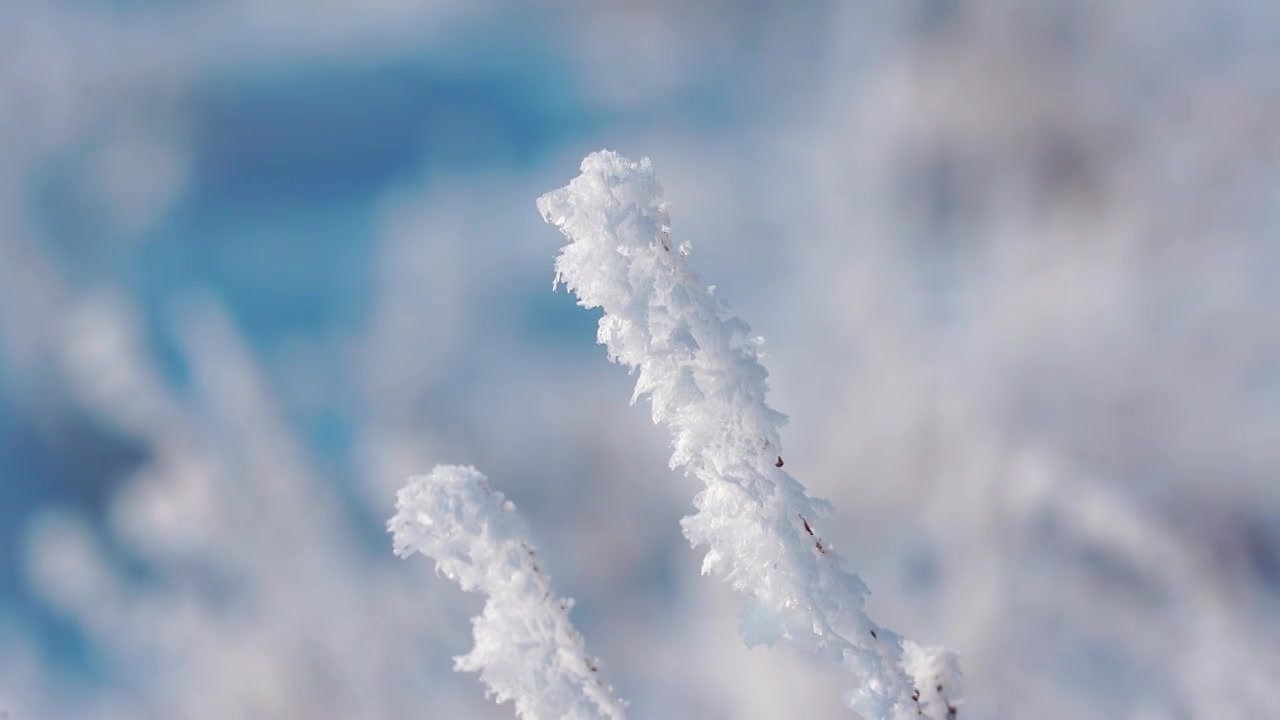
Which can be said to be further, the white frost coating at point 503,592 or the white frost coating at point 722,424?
the white frost coating at point 722,424

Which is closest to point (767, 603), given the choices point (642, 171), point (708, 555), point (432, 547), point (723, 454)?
point (708, 555)

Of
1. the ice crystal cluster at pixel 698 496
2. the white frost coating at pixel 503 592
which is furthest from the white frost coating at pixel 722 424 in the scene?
the white frost coating at pixel 503 592

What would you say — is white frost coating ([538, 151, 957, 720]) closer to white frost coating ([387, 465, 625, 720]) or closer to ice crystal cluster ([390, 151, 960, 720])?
ice crystal cluster ([390, 151, 960, 720])

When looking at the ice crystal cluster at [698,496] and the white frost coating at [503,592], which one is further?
the ice crystal cluster at [698,496]

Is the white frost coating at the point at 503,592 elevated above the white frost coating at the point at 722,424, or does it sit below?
below

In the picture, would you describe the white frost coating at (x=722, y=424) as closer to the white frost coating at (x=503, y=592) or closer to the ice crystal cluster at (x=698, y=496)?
the ice crystal cluster at (x=698, y=496)

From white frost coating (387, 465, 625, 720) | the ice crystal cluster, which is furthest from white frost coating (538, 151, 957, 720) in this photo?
white frost coating (387, 465, 625, 720)

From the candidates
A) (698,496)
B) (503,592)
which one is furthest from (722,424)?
(503,592)
